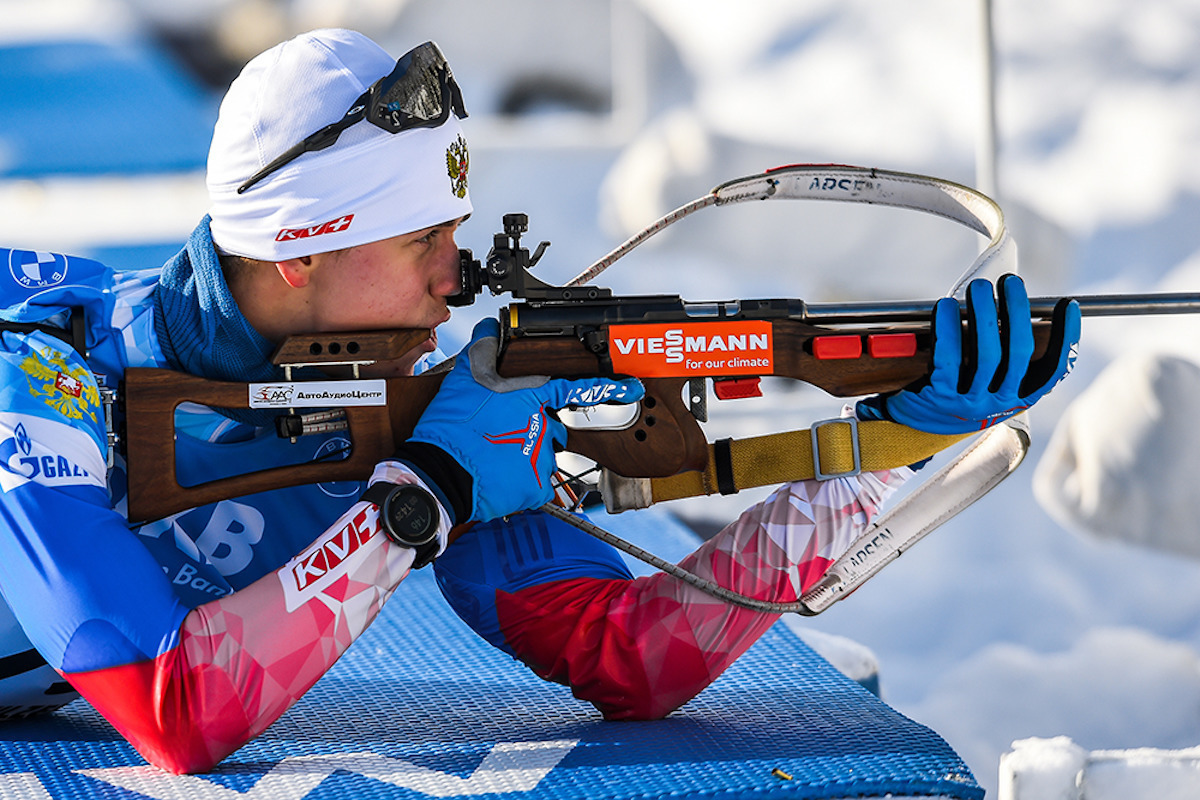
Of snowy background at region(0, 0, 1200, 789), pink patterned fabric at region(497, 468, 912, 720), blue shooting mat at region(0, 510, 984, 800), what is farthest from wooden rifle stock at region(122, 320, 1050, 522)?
snowy background at region(0, 0, 1200, 789)

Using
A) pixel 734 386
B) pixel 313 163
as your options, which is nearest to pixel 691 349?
pixel 734 386

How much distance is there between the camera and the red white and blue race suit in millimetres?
1281

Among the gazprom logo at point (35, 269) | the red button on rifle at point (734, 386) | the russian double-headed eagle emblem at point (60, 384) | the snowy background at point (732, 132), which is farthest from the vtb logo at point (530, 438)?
the snowy background at point (732, 132)

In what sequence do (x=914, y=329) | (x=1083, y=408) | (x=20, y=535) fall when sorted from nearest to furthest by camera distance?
(x=20, y=535)
(x=914, y=329)
(x=1083, y=408)

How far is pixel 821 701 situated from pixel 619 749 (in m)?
0.36

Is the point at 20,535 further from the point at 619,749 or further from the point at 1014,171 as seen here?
the point at 1014,171

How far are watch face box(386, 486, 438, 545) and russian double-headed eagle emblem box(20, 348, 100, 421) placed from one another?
0.37m

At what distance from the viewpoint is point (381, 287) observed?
154cm

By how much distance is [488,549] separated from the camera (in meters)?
1.68

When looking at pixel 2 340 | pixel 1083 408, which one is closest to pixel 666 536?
pixel 2 340

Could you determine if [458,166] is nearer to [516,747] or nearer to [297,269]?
[297,269]

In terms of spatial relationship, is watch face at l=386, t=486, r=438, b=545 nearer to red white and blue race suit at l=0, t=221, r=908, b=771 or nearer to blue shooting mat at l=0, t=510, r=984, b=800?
red white and blue race suit at l=0, t=221, r=908, b=771

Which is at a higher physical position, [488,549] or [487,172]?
[487,172]

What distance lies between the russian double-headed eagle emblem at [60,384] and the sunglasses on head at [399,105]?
296 millimetres
